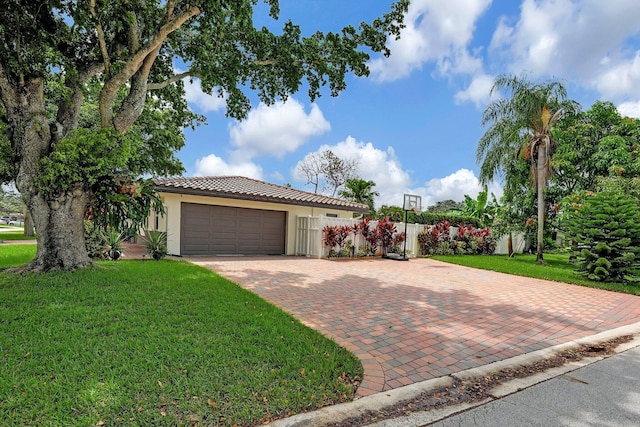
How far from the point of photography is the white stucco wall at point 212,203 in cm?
1252

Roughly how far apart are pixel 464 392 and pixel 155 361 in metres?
3.04

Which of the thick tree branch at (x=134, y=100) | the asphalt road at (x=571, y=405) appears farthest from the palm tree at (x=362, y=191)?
the asphalt road at (x=571, y=405)

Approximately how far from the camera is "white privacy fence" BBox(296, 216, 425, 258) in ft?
46.5

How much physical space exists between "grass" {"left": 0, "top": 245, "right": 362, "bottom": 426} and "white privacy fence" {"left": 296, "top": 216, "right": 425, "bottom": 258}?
28.1 feet

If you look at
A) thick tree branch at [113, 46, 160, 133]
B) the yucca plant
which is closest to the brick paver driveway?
the yucca plant

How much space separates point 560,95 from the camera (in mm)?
14969

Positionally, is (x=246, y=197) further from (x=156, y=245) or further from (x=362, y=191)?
(x=362, y=191)

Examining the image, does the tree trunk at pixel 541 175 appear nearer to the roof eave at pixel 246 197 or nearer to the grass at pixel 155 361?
the roof eave at pixel 246 197

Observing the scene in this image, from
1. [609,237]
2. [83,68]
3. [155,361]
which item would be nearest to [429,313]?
[155,361]

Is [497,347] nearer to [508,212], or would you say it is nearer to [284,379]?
[284,379]

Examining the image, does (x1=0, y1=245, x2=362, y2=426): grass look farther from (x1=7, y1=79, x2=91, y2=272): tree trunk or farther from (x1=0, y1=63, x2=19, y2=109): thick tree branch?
(x1=0, y1=63, x2=19, y2=109): thick tree branch

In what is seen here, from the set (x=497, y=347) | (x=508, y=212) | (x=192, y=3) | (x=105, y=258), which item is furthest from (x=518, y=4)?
(x=105, y=258)

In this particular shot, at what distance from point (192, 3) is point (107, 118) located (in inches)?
128

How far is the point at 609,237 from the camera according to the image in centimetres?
952
